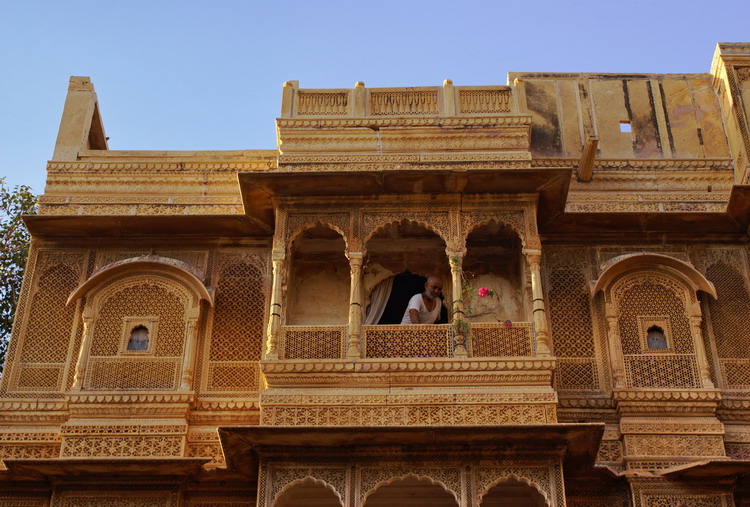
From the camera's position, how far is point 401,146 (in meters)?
11.6

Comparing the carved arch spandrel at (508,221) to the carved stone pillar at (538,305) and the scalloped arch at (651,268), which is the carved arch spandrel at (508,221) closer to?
the carved stone pillar at (538,305)

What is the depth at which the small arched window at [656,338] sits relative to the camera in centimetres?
1078

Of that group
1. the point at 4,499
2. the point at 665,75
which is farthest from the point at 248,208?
the point at 665,75

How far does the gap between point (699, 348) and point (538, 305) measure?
1794 millimetres

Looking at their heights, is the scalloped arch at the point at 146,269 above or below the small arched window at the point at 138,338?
above

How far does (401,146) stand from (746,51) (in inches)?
171

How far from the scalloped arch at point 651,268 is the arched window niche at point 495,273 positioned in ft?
2.87

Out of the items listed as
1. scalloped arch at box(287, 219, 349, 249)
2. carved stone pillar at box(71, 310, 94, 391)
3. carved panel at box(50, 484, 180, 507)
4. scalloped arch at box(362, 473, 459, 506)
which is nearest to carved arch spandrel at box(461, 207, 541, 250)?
scalloped arch at box(287, 219, 349, 249)

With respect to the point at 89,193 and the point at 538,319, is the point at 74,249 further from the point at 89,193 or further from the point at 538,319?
the point at 538,319

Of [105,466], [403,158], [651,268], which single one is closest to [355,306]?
[403,158]

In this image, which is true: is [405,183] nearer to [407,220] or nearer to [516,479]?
[407,220]

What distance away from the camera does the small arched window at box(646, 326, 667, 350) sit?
1078cm

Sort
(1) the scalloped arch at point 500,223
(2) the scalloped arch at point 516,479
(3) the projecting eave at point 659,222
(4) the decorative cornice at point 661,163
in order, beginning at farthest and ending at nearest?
(4) the decorative cornice at point 661,163 → (3) the projecting eave at point 659,222 → (1) the scalloped arch at point 500,223 → (2) the scalloped arch at point 516,479

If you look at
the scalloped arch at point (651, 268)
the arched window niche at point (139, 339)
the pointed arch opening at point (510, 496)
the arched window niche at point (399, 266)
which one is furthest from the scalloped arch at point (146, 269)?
the scalloped arch at point (651, 268)
